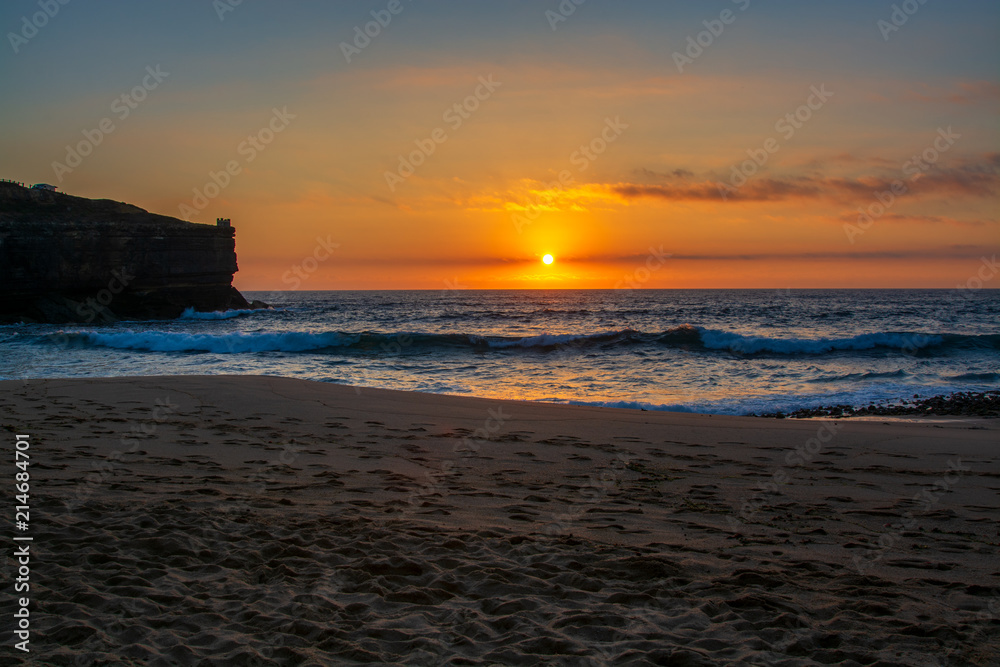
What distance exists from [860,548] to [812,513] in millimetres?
820

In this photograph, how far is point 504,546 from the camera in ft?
13.9

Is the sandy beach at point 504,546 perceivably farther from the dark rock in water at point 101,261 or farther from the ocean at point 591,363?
the dark rock in water at point 101,261

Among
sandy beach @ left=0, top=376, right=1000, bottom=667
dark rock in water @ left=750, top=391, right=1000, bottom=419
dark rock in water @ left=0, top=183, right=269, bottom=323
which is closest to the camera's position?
sandy beach @ left=0, top=376, right=1000, bottom=667

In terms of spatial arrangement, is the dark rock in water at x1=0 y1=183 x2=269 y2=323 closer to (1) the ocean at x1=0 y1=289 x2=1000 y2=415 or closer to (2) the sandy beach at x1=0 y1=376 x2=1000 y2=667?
(1) the ocean at x1=0 y1=289 x2=1000 y2=415

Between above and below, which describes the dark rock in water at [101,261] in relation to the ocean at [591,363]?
above

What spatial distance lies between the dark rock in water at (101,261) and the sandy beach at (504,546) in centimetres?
3880

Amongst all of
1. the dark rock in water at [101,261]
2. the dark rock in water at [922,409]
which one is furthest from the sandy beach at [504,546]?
the dark rock in water at [101,261]

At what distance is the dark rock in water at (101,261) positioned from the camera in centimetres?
3844

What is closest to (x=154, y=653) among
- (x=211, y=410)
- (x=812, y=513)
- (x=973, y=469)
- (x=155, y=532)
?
(x=155, y=532)

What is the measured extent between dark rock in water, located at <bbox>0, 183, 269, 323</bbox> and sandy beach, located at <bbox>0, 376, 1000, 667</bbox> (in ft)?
127

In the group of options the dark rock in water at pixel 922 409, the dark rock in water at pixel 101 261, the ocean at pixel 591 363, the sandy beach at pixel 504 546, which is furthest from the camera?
the dark rock in water at pixel 101 261

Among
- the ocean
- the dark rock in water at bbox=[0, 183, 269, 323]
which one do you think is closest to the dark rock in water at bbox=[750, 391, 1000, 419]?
the ocean

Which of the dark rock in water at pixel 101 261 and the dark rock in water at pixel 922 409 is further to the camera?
the dark rock in water at pixel 101 261

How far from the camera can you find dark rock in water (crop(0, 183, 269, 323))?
3844cm
